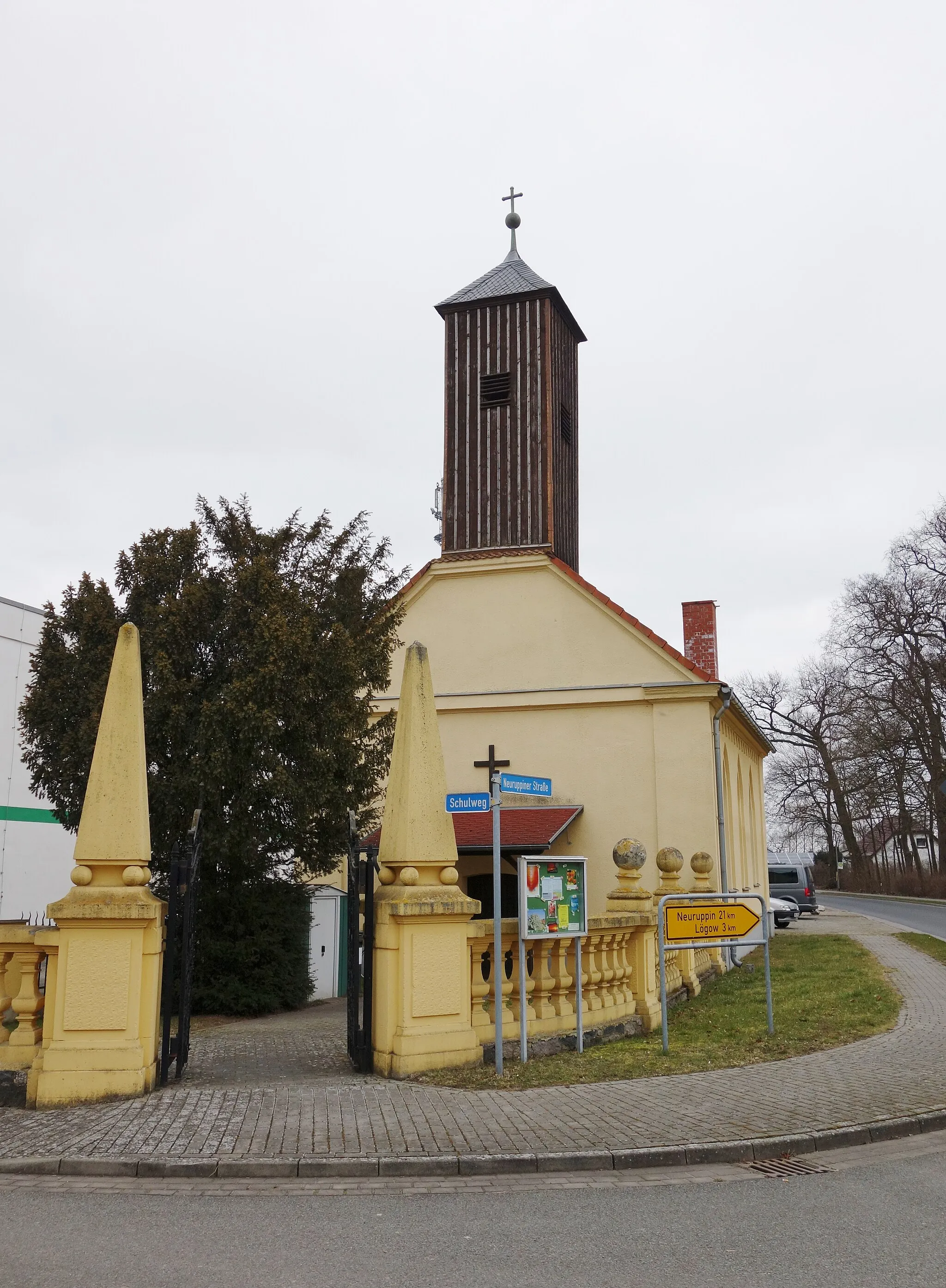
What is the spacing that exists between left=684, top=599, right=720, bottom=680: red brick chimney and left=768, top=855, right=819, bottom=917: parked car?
19801 millimetres

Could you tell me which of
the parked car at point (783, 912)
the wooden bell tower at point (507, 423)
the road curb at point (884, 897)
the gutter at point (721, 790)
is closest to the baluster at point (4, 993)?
the gutter at point (721, 790)

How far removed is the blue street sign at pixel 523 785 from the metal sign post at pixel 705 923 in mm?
1822

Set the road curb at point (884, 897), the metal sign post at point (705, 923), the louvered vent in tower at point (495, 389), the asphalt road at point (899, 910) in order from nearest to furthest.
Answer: the metal sign post at point (705, 923) → the louvered vent in tower at point (495, 389) → the asphalt road at point (899, 910) → the road curb at point (884, 897)

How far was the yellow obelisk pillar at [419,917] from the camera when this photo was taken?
9023 mm

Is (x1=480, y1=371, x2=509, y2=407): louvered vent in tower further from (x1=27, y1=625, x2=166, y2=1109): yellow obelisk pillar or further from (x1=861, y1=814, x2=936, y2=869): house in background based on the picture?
(x1=861, y1=814, x2=936, y2=869): house in background

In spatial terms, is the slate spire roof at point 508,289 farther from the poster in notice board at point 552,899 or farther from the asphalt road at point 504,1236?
the asphalt road at point 504,1236

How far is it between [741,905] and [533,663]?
10.1 metres

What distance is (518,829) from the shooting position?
64.5 ft

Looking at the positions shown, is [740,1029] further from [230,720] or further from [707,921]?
[230,720]

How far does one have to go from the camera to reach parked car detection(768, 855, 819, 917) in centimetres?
4172

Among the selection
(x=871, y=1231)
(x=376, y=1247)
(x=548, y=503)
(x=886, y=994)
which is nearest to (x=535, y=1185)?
(x=376, y=1247)

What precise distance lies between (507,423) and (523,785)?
13.9 meters

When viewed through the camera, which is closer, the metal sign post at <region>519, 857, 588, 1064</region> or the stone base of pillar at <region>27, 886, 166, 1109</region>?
the stone base of pillar at <region>27, 886, 166, 1109</region>

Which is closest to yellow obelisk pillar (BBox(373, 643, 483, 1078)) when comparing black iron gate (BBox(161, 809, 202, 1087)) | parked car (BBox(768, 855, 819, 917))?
black iron gate (BBox(161, 809, 202, 1087))
